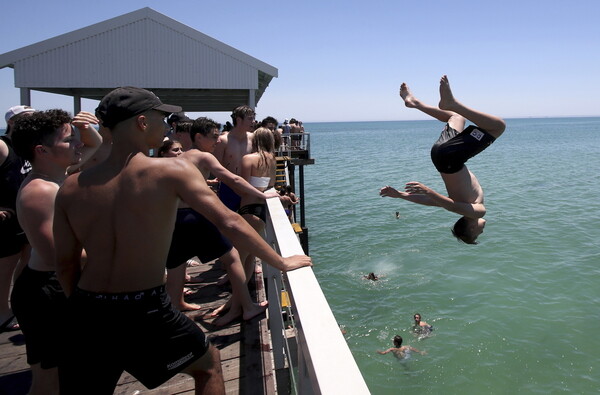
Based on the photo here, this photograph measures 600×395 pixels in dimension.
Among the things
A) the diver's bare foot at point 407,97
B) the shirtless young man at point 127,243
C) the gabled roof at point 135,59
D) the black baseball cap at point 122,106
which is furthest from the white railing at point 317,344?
the gabled roof at point 135,59

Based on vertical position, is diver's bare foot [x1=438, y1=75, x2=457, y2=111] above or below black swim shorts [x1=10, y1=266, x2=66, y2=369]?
above

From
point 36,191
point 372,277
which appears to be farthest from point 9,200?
point 372,277

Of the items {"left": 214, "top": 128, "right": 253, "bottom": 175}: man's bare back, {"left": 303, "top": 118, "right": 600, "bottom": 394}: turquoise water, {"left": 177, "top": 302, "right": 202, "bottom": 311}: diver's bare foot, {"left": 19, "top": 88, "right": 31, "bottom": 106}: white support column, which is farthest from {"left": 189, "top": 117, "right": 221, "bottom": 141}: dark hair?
{"left": 19, "top": 88, "right": 31, "bottom": 106}: white support column

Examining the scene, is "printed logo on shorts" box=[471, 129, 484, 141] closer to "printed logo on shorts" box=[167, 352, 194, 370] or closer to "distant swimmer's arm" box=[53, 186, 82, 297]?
"printed logo on shorts" box=[167, 352, 194, 370]

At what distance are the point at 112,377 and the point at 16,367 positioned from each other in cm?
192

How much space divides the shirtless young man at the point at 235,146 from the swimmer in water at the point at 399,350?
605cm

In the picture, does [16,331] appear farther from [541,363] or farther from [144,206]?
[541,363]

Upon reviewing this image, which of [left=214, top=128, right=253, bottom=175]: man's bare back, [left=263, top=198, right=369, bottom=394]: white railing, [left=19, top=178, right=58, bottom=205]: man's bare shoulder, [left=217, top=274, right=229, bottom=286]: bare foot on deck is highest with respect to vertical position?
[left=214, top=128, right=253, bottom=175]: man's bare back

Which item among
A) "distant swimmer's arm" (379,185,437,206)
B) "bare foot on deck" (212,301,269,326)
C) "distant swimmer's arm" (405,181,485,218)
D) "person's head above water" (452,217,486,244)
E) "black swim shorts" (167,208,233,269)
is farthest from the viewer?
"person's head above water" (452,217,486,244)

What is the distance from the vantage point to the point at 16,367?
3.29 meters

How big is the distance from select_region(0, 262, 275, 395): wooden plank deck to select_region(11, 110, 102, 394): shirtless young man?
795 mm

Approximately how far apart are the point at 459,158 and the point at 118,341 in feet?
10.9

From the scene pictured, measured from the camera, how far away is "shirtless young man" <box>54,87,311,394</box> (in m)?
1.84

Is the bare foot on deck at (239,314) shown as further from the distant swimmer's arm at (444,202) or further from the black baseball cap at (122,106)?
the black baseball cap at (122,106)
